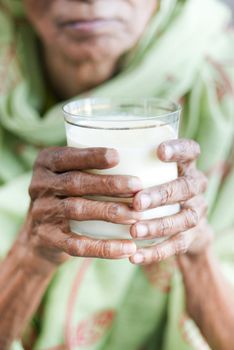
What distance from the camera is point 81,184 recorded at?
2.71 ft

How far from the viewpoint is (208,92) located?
1.28 metres

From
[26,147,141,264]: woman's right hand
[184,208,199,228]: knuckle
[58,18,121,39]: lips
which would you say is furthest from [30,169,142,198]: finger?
[58,18,121,39]: lips

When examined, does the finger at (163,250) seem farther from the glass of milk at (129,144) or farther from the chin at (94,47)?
the chin at (94,47)

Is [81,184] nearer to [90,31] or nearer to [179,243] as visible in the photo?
[179,243]

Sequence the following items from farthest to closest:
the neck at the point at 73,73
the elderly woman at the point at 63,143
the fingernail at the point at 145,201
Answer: the neck at the point at 73,73
the elderly woman at the point at 63,143
the fingernail at the point at 145,201

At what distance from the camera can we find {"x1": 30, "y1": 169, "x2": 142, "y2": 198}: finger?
0.79 metres

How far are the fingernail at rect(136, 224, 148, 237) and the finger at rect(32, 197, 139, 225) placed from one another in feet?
0.04

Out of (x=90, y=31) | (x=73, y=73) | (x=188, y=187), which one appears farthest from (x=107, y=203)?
(x=73, y=73)

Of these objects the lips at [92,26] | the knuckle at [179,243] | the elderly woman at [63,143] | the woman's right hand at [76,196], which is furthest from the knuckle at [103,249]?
the lips at [92,26]

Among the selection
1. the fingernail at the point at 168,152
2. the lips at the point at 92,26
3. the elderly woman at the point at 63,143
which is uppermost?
the lips at the point at 92,26

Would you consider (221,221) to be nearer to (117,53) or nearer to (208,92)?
(208,92)

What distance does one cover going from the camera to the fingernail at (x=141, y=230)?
80 centimetres

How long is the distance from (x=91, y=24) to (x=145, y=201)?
0.46m

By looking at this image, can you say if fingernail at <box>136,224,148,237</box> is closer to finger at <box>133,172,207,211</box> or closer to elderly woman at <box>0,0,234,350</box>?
finger at <box>133,172,207,211</box>
